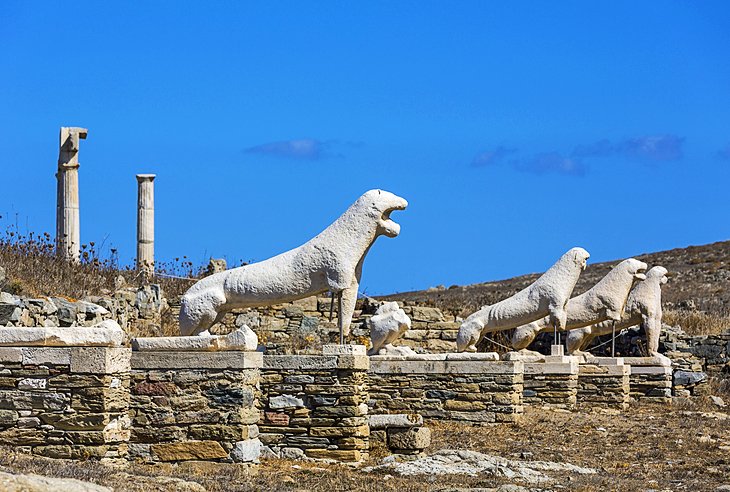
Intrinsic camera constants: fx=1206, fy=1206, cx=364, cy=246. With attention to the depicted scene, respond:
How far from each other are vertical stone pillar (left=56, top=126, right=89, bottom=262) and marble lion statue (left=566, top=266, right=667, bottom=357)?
10996 millimetres

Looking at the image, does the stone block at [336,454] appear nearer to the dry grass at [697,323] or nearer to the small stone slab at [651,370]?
the small stone slab at [651,370]

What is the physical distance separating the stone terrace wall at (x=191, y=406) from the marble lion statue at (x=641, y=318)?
40.2 ft

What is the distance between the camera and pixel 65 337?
35.1ft

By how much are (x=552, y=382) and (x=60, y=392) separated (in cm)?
1071

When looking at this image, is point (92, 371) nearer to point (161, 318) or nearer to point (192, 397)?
point (192, 397)

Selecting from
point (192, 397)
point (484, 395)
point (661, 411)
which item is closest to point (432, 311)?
point (661, 411)

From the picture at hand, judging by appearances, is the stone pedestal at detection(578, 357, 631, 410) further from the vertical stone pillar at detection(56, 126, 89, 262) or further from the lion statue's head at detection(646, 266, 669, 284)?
the vertical stone pillar at detection(56, 126, 89, 262)

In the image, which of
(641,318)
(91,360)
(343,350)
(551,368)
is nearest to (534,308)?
(551,368)

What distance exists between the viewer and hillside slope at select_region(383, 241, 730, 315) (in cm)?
Result: 3919

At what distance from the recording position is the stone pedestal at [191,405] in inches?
458

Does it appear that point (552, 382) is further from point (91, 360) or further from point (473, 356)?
point (91, 360)

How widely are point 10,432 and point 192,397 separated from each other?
175cm

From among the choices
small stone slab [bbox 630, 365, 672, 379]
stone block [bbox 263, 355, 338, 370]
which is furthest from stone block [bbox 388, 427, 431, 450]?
small stone slab [bbox 630, 365, 672, 379]

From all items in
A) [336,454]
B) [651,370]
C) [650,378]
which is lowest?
[336,454]
